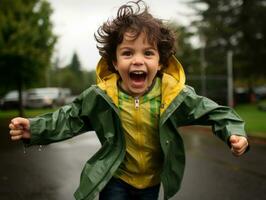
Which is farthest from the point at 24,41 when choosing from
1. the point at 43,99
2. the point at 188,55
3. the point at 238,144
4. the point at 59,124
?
the point at 238,144

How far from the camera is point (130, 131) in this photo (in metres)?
2.91

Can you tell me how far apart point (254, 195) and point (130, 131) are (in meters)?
3.43

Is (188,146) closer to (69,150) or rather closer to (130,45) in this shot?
(69,150)

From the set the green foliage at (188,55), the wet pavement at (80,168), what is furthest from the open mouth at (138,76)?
the green foliage at (188,55)

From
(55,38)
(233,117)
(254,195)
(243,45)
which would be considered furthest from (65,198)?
(243,45)

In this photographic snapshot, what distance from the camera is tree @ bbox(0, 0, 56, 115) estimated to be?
21.4 meters

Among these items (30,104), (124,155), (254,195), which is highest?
(124,155)

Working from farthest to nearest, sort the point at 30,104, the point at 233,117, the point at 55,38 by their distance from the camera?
1. the point at 30,104
2. the point at 55,38
3. the point at 233,117

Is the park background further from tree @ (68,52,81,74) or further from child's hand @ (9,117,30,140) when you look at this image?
tree @ (68,52,81,74)

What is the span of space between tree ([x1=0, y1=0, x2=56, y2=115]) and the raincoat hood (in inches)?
734

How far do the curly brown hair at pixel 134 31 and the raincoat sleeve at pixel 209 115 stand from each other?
1.04ft

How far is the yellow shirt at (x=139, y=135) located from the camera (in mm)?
2898

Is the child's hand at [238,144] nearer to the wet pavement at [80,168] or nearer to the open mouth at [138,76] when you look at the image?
the open mouth at [138,76]

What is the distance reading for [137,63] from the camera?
279 centimetres
